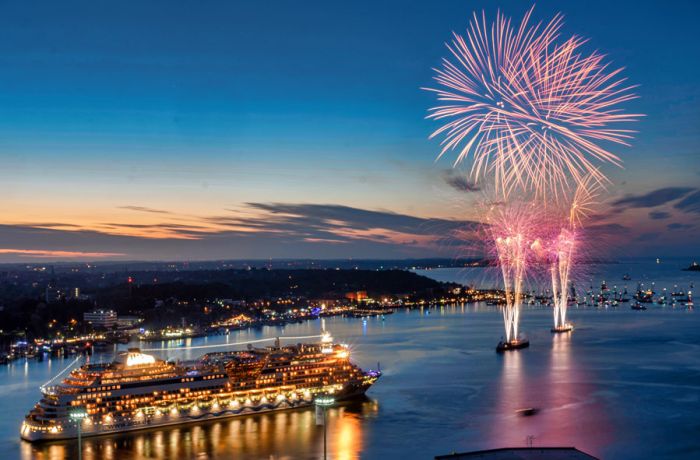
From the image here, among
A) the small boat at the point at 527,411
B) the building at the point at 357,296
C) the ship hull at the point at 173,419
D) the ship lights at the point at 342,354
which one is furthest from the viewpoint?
the building at the point at 357,296

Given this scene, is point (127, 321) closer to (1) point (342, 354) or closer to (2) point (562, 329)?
(2) point (562, 329)

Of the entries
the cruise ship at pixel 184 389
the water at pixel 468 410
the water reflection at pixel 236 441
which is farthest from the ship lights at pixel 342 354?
the water reflection at pixel 236 441

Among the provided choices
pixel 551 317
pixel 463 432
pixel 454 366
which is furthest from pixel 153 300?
pixel 463 432

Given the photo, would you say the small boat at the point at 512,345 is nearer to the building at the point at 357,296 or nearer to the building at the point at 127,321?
the building at the point at 127,321

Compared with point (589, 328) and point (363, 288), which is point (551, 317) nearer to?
point (589, 328)

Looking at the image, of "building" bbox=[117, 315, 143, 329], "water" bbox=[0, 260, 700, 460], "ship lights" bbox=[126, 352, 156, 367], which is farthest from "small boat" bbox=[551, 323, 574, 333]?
"building" bbox=[117, 315, 143, 329]

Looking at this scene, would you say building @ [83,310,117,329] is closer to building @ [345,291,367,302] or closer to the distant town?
the distant town

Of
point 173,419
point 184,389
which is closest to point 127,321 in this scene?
point 184,389
